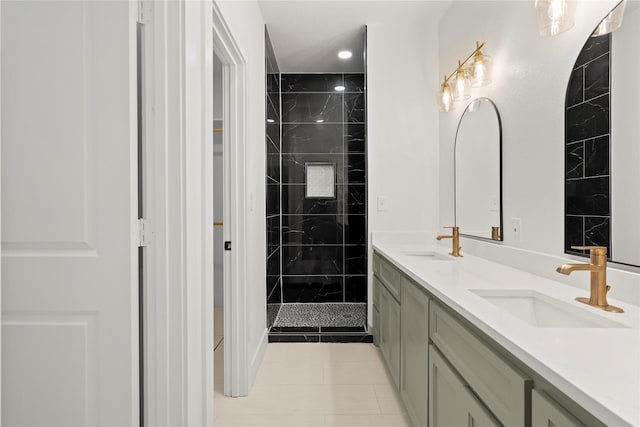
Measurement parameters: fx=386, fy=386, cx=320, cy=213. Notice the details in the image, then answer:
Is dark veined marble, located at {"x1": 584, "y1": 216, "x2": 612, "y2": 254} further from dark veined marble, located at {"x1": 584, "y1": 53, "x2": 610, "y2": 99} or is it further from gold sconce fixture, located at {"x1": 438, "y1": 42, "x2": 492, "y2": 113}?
gold sconce fixture, located at {"x1": 438, "y1": 42, "x2": 492, "y2": 113}

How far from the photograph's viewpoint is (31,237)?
1.19 metres

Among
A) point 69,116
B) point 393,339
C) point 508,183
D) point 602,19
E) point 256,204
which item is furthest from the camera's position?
point 256,204

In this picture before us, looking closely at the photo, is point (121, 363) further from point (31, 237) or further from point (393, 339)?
point (393, 339)

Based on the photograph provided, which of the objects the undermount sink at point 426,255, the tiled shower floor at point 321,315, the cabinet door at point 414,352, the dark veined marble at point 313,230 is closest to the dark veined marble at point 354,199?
the dark veined marble at point 313,230

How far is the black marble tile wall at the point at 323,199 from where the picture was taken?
13.9 feet

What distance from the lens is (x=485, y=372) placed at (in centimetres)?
100

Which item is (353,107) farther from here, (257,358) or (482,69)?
(257,358)

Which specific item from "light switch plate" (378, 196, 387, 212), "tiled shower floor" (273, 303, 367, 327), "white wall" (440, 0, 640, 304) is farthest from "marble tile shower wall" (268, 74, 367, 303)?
"white wall" (440, 0, 640, 304)

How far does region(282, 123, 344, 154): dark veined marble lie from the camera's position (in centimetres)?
423

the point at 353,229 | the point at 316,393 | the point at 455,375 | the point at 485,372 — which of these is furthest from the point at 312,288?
the point at 485,372

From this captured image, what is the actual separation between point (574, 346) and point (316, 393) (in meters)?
1.79

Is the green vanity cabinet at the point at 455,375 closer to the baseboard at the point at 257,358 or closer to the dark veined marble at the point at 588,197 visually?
the dark veined marble at the point at 588,197

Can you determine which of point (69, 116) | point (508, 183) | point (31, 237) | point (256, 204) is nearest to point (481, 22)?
point (508, 183)

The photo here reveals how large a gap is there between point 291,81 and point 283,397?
3.20 m
